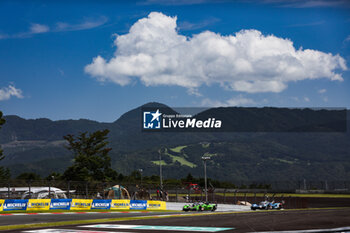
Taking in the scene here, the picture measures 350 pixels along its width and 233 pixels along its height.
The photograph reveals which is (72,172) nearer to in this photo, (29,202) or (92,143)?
(92,143)

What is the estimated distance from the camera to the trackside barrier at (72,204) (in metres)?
34.1

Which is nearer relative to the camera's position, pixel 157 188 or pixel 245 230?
pixel 245 230

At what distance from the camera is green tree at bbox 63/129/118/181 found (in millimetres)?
96062

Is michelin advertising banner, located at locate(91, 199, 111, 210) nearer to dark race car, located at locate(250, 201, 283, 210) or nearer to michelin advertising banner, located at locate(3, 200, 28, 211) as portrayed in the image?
michelin advertising banner, located at locate(3, 200, 28, 211)

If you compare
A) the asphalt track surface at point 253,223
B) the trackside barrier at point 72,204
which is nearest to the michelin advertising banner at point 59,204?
the trackside barrier at point 72,204

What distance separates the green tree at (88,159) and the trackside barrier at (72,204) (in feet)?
180

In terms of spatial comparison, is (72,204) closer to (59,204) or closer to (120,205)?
(59,204)

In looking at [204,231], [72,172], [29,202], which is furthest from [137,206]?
[72,172]

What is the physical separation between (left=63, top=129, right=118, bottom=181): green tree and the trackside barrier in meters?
54.8

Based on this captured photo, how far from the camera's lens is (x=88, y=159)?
9594cm

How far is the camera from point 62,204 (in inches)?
1431

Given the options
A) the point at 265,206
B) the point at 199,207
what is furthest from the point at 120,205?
the point at 265,206

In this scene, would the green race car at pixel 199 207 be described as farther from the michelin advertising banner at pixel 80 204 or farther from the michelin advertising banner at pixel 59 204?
the michelin advertising banner at pixel 59 204

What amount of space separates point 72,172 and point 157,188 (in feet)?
149
